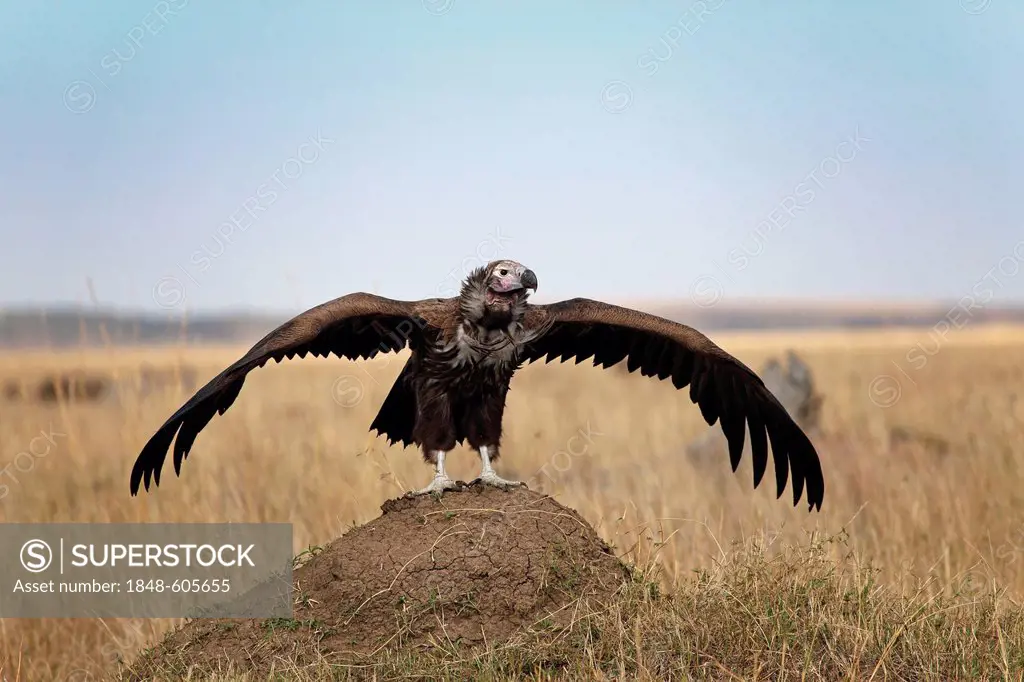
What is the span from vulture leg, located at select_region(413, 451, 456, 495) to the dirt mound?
0.16 feet

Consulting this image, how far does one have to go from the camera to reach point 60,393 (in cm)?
766

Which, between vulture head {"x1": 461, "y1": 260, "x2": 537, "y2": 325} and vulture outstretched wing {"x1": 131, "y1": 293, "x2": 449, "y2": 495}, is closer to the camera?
vulture outstretched wing {"x1": 131, "y1": 293, "x2": 449, "y2": 495}

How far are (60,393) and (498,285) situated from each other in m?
4.42

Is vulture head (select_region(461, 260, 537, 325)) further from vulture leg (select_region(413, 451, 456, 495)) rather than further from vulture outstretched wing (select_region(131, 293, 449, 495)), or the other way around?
vulture leg (select_region(413, 451, 456, 495))

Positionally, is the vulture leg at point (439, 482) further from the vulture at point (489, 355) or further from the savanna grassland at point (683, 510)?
the savanna grassland at point (683, 510)

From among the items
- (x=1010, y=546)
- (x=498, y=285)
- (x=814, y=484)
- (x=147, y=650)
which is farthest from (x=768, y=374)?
(x=147, y=650)

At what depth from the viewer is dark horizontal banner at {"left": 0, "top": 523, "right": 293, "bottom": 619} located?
720cm

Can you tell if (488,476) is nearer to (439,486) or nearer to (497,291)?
(439,486)

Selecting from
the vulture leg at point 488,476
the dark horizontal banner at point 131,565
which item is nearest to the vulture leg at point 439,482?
the vulture leg at point 488,476

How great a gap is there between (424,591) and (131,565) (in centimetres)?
369

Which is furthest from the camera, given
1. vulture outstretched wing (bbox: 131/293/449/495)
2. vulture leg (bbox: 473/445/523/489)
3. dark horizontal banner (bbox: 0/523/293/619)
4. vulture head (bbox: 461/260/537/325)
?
dark horizontal banner (bbox: 0/523/293/619)

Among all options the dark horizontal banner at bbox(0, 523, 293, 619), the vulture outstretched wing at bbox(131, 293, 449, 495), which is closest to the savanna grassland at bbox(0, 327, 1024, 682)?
the dark horizontal banner at bbox(0, 523, 293, 619)

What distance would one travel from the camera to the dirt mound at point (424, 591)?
15.7 ft

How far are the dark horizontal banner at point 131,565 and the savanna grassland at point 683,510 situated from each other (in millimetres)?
152
